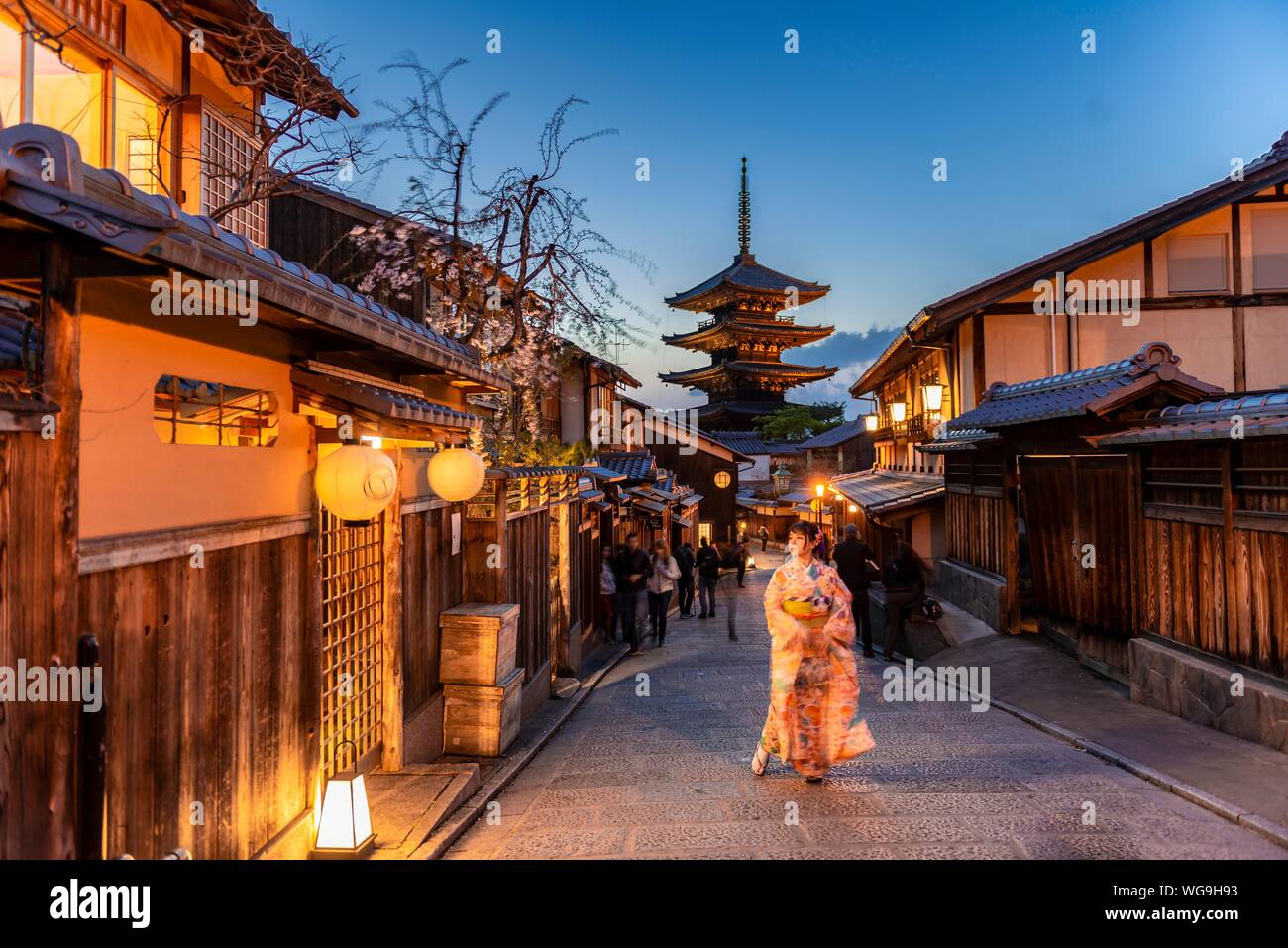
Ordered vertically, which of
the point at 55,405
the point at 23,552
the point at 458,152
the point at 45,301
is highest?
the point at 458,152

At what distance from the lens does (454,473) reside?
265 inches

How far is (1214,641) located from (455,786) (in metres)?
7.07

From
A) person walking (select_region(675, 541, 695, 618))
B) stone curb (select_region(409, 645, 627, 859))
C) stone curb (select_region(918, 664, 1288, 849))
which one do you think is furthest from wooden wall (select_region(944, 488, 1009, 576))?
stone curb (select_region(409, 645, 627, 859))

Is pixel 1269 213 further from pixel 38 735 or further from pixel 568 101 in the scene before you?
pixel 38 735

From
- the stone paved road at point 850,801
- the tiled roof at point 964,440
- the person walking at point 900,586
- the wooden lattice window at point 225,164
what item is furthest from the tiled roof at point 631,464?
the stone paved road at point 850,801

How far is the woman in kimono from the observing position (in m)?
6.07

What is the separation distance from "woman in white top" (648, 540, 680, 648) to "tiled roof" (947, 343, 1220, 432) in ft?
18.5

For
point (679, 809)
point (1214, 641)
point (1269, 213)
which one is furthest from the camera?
point (1269, 213)

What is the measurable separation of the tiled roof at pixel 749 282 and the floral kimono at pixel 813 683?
44.7 meters

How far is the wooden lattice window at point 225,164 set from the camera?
861 centimetres

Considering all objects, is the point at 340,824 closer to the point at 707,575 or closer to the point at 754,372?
the point at 707,575

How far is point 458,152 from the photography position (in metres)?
10.8

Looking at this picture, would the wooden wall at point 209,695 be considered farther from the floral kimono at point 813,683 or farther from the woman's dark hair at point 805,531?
the woman's dark hair at point 805,531
